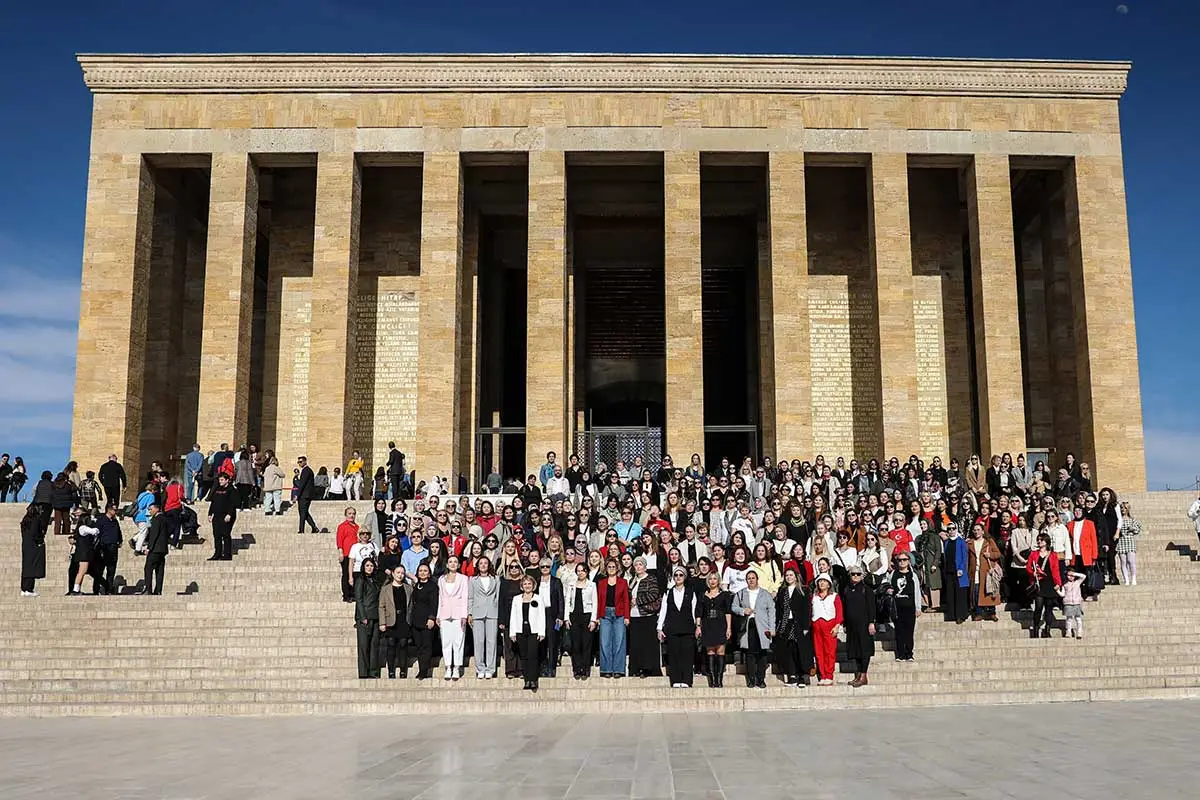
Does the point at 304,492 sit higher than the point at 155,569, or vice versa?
the point at 304,492

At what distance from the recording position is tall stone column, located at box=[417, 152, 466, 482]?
22547 mm

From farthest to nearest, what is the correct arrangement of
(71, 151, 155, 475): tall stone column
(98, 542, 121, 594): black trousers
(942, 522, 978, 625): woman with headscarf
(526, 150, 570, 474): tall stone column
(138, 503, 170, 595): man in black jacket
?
1. (526, 150, 570, 474): tall stone column
2. (71, 151, 155, 475): tall stone column
3. (98, 542, 121, 594): black trousers
4. (138, 503, 170, 595): man in black jacket
5. (942, 522, 978, 625): woman with headscarf

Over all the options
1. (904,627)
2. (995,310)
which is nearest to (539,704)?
(904,627)

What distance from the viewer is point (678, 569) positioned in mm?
10625

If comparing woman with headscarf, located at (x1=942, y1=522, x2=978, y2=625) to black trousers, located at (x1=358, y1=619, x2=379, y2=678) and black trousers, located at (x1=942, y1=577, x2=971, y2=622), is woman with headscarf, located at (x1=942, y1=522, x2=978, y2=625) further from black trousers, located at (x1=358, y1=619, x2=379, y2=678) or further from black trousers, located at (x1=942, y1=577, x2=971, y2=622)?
black trousers, located at (x1=358, y1=619, x2=379, y2=678)

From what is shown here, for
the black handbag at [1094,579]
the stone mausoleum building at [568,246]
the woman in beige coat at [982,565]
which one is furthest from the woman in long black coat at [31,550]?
the black handbag at [1094,579]

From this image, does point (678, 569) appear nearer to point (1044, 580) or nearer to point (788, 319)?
point (1044, 580)

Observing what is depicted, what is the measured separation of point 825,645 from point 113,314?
61.7 ft

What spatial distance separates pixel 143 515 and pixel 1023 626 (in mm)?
12987

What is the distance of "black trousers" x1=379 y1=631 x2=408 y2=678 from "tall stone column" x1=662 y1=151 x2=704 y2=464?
39.0 feet

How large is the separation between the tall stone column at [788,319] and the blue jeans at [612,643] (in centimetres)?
1230

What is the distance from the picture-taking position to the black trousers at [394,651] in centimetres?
1114

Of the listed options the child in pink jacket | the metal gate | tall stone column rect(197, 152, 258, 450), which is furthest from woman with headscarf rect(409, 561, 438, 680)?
the metal gate

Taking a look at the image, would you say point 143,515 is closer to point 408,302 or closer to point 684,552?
point 684,552
